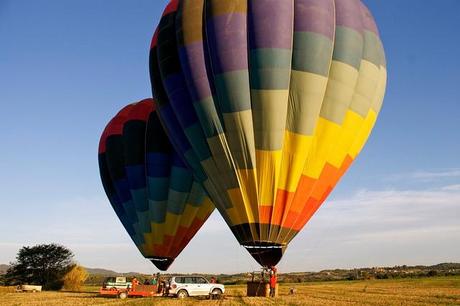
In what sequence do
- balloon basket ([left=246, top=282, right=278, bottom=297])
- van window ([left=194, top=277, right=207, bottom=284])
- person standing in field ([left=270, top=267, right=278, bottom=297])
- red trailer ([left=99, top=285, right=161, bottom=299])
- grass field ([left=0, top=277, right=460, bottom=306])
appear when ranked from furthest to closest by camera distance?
1. red trailer ([left=99, top=285, right=161, bottom=299])
2. van window ([left=194, top=277, right=207, bottom=284])
3. balloon basket ([left=246, top=282, right=278, bottom=297])
4. person standing in field ([left=270, top=267, right=278, bottom=297])
5. grass field ([left=0, top=277, right=460, bottom=306])

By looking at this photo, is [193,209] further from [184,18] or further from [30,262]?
[30,262]

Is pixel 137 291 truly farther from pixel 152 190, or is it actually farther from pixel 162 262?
pixel 152 190

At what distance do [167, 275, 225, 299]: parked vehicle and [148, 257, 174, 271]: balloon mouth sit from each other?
5.91 m

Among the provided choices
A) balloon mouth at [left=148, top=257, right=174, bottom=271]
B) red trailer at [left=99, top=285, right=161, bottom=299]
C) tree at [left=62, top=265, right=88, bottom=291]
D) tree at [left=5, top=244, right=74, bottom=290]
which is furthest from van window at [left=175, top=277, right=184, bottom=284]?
tree at [left=5, top=244, right=74, bottom=290]

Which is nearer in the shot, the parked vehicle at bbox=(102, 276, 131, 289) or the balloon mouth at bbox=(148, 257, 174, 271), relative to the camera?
the parked vehicle at bbox=(102, 276, 131, 289)

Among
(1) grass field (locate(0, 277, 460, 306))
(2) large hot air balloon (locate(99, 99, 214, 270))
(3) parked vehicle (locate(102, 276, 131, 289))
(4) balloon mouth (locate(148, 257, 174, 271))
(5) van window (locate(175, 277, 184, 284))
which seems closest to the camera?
(1) grass field (locate(0, 277, 460, 306))

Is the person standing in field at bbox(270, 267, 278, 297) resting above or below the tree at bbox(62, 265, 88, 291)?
below

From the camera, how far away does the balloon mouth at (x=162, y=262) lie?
31.0m

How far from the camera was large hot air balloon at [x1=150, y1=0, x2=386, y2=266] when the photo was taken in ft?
68.4

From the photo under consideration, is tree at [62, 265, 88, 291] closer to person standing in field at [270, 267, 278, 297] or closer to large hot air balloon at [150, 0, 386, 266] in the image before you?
large hot air balloon at [150, 0, 386, 266]

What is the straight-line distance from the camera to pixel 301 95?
20922mm

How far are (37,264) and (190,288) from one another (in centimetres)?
3897

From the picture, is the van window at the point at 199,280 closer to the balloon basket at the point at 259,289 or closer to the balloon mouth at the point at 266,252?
the balloon basket at the point at 259,289

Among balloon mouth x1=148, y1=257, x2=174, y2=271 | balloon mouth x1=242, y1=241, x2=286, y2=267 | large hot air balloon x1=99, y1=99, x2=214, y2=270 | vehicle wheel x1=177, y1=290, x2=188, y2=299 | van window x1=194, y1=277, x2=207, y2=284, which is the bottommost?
vehicle wheel x1=177, y1=290, x2=188, y2=299
